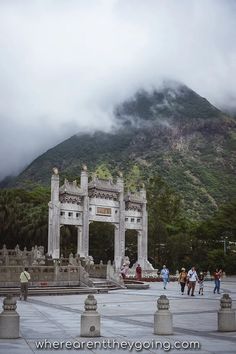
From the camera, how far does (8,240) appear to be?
60.0 meters

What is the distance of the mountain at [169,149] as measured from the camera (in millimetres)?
105000

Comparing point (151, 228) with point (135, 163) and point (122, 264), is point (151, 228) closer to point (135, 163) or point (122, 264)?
point (122, 264)

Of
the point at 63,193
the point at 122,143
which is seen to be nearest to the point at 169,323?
the point at 63,193

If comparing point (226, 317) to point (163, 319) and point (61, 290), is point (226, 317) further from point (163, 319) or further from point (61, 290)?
point (61, 290)

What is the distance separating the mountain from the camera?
105 m

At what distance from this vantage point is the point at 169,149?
377 ft

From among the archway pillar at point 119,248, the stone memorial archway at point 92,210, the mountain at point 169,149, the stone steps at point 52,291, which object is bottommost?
the stone steps at point 52,291

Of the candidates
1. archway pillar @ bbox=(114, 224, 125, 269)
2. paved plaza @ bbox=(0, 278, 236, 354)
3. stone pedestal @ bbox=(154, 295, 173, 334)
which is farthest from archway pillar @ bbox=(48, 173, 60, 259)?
stone pedestal @ bbox=(154, 295, 173, 334)

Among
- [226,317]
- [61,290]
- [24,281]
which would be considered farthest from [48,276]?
[226,317]

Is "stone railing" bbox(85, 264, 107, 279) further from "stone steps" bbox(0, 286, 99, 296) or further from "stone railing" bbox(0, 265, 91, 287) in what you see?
"stone steps" bbox(0, 286, 99, 296)

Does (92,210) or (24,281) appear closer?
(24,281)

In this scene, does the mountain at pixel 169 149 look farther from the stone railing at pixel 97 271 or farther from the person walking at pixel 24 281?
the person walking at pixel 24 281

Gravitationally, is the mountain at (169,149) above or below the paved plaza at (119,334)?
above

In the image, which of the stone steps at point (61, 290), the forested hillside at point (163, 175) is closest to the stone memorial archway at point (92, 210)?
the stone steps at point (61, 290)
